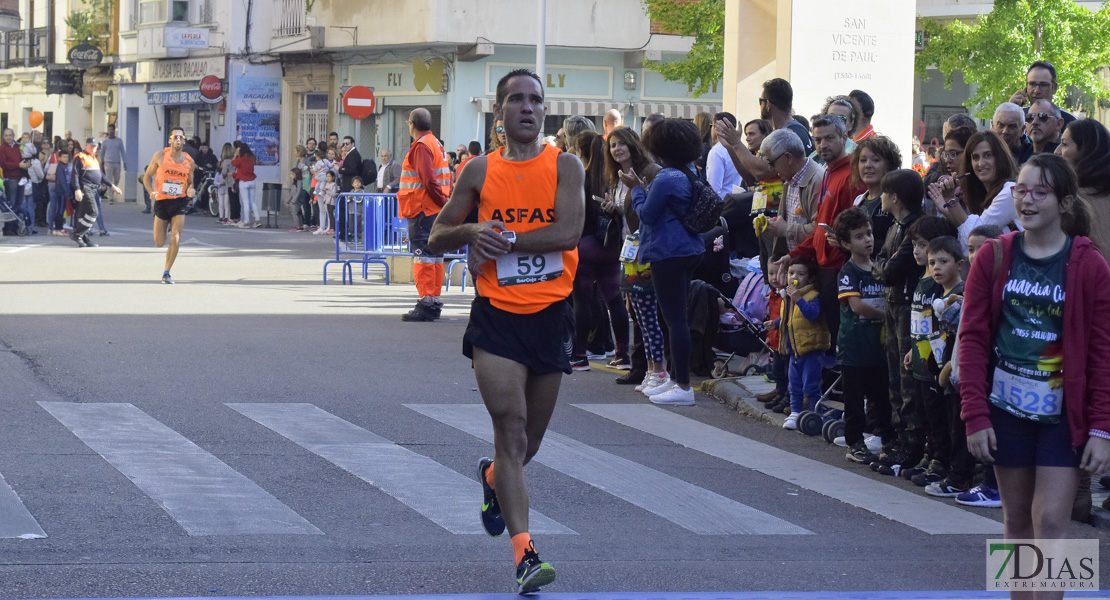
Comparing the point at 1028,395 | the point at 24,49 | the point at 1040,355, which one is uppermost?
the point at 24,49

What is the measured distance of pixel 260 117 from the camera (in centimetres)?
4056

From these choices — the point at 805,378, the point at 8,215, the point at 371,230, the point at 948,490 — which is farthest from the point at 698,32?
the point at 948,490

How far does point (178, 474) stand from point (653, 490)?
236 centimetres

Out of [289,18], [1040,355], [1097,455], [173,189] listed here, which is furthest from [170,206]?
[289,18]

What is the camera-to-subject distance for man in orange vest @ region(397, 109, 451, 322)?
14344mm

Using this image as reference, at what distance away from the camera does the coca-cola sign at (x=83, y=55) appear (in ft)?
156

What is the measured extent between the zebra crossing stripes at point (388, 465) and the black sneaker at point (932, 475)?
226cm

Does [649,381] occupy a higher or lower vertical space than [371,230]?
lower

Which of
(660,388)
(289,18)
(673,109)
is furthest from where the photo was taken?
(289,18)

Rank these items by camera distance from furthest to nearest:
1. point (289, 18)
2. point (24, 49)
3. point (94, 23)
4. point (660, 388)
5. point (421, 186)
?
point (24, 49)
point (94, 23)
point (289, 18)
point (421, 186)
point (660, 388)

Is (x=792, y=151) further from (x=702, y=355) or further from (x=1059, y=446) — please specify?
(x=1059, y=446)

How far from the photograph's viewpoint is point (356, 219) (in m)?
18.8

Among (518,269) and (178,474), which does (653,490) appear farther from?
(178,474)

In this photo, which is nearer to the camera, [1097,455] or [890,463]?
[1097,455]
